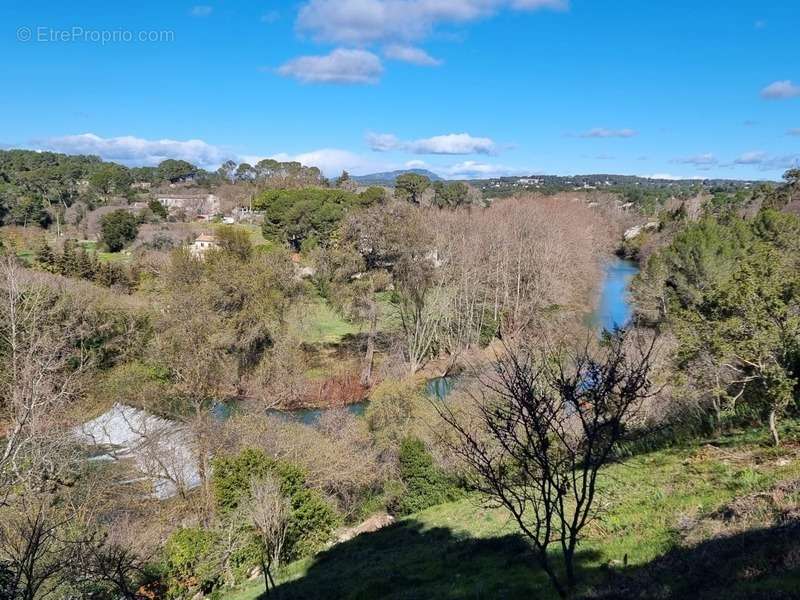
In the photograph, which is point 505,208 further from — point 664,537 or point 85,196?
point 85,196

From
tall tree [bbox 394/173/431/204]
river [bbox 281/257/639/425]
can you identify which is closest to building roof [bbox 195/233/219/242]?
river [bbox 281/257/639/425]

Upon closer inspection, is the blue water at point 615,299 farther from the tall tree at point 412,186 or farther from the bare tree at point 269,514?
the tall tree at point 412,186

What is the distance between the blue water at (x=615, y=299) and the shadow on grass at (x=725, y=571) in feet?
72.4

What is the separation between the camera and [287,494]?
12734 millimetres

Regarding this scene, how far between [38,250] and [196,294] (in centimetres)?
2299

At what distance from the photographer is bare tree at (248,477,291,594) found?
419 inches

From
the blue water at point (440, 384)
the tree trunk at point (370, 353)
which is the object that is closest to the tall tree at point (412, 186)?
the tree trunk at point (370, 353)

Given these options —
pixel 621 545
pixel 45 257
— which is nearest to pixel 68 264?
pixel 45 257

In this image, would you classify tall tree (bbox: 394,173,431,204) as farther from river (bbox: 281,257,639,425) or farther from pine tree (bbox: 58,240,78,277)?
pine tree (bbox: 58,240,78,277)

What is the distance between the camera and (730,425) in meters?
12.7

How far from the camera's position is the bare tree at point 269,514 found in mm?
10641

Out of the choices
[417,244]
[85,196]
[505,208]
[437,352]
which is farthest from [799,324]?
[85,196]

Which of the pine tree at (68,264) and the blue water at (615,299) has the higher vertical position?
the pine tree at (68,264)

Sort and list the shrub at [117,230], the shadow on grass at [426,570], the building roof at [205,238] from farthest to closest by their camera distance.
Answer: the shrub at [117,230] → the building roof at [205,238] → the shadow on grass at [426,570]
